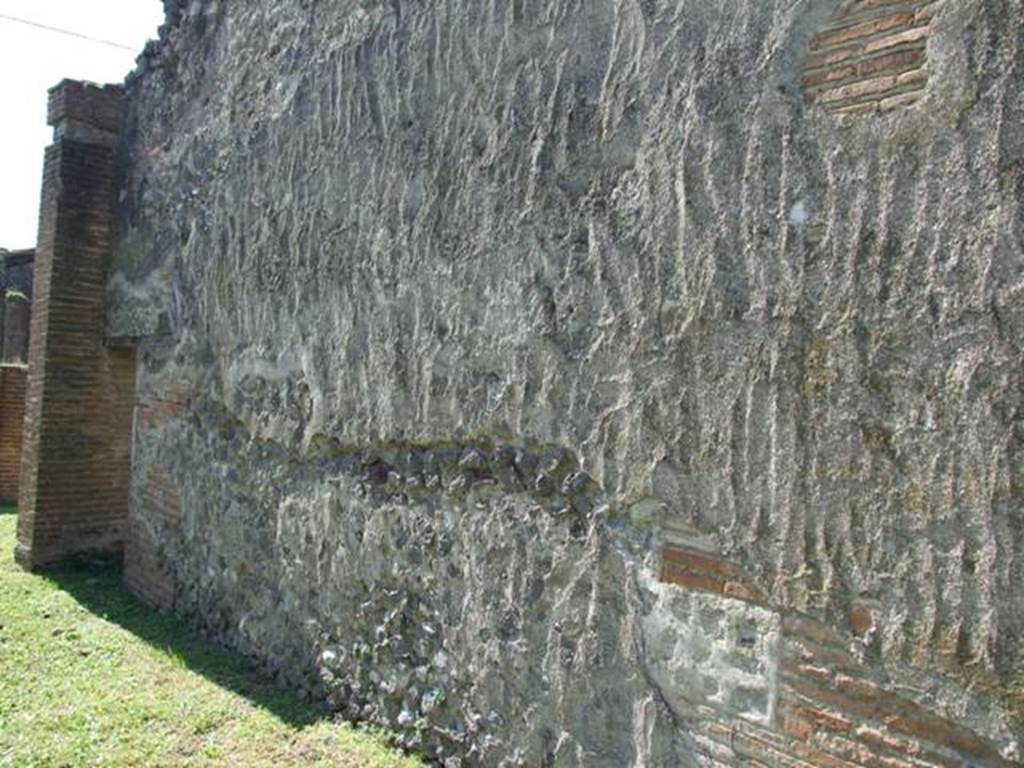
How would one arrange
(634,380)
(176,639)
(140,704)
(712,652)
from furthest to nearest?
(176,639) < (140,704) < (634,380) < (712,652)

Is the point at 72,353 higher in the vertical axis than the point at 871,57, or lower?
lower

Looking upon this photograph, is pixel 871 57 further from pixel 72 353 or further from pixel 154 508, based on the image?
pixel 72 353

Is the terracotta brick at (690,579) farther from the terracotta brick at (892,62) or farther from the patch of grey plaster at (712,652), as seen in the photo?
the terracotta brick at (892,62)

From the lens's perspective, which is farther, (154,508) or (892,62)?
Answer: (154,508)

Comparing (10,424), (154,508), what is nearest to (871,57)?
(154,508)

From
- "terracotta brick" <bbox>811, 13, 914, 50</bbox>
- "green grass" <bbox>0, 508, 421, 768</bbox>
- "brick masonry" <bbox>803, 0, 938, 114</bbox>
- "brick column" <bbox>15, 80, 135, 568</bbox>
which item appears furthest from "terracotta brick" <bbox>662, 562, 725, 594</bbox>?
"brick column" <bbox>15, 80, 135, 568</bbox>

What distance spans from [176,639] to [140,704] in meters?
1.01

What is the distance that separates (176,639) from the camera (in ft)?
17.0

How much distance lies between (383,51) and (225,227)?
1705 millimetres

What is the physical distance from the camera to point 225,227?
505 cm

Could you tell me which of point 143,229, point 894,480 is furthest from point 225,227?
point 894,480

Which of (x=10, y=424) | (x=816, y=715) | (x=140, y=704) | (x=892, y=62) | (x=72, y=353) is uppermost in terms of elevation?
(x=892, y=62)

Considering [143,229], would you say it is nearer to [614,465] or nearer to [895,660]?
[614,465]

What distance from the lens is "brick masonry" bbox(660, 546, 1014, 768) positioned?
6.70ft
